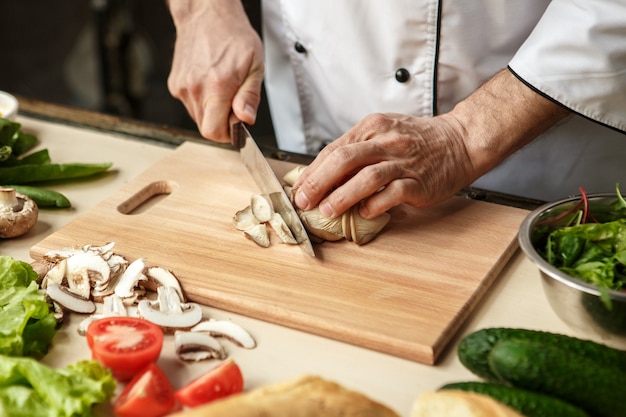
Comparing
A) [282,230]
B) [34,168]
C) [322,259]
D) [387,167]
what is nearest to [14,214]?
[34,168]

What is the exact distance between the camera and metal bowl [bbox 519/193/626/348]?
1455 mm

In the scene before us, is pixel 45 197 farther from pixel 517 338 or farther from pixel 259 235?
pixel 517 338

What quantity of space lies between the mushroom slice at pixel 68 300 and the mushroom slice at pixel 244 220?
0.40 meters

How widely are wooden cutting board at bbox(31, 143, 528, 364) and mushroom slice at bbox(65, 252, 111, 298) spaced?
128mm

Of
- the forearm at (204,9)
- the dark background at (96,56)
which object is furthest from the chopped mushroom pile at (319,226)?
the dark background at (96,56)

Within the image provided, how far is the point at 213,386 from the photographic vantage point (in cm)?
139

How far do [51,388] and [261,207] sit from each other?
0.75 meters

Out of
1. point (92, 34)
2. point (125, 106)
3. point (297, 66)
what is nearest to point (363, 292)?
point (297, 66)

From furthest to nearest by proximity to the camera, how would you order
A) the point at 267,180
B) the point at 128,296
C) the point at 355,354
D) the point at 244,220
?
the point at 267,180 < the point at 244,220 < the point at 128,296 < the point at 355,354

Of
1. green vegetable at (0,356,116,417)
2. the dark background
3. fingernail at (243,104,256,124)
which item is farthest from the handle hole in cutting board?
the dark background

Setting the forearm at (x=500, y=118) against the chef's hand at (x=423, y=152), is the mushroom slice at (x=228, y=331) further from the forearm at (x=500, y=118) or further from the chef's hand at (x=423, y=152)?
the forearm at (x=500, y=118)

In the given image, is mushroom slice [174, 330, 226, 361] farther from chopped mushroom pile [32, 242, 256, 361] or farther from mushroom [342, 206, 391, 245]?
mushroom [342, 206, 391, 245]

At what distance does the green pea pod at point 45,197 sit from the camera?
2092mm

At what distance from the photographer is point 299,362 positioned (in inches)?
61.0
